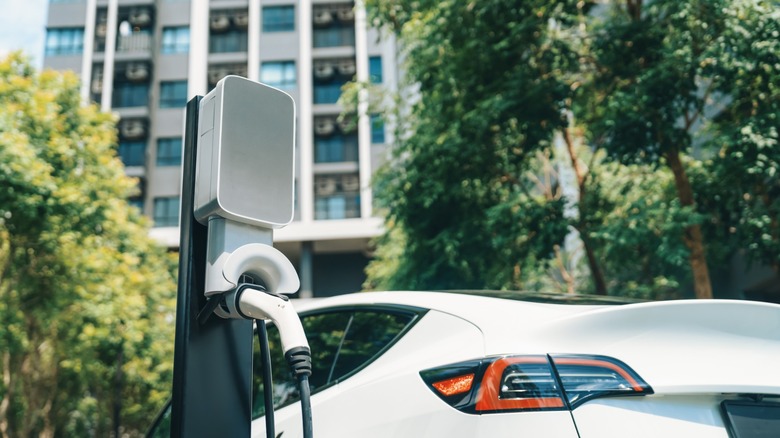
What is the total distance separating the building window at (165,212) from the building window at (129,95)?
5509mm

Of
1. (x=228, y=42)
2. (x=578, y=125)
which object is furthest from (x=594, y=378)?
(x=228, y=42)

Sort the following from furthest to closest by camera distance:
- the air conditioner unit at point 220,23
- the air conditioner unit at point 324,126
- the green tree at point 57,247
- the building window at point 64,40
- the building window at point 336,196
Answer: the air conditioner unit at point 220,23
the building window at point 64,40
the air conditioner unit at point 324,126
the building window at point 336,196
the green tree at point 57,247

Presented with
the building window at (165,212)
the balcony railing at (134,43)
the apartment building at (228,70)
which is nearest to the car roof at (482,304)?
the apartment building at (228,70)

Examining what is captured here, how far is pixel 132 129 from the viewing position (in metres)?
37.2

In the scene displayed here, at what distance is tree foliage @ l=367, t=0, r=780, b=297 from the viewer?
8.27m

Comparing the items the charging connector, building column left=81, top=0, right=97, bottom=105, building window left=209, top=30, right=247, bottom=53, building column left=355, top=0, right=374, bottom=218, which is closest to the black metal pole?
the charging connector

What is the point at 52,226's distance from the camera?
13.0 metres

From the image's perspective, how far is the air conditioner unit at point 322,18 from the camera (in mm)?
38875

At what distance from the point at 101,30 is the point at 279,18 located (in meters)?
9.62

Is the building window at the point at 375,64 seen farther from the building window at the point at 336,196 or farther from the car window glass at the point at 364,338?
the car window glass at the point at 364,338

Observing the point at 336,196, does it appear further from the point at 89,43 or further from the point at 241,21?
the point at 89,43

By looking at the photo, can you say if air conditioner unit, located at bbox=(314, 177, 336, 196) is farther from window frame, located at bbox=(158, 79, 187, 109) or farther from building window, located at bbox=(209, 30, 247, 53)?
window frame, located at bbox=(158, 79, 187, 109)

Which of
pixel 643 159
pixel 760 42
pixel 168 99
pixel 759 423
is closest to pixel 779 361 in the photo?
pixel 759 423

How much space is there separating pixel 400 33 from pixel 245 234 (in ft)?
33.9
